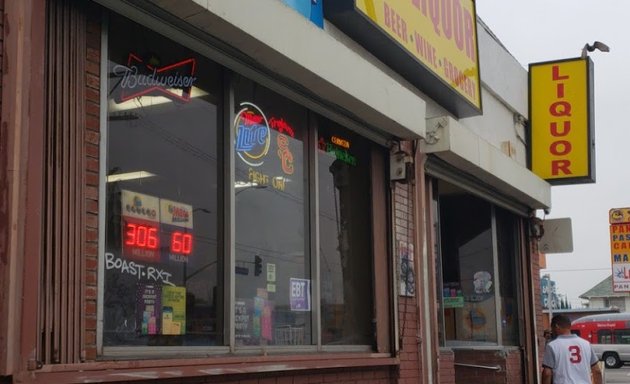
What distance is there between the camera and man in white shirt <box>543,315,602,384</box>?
7707mm

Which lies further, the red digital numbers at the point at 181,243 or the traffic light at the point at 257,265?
the traffic light at the point at 257,265

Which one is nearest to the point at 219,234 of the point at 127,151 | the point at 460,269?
the point at 127,151

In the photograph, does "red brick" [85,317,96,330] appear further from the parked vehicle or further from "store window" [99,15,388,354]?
the parked vehicle

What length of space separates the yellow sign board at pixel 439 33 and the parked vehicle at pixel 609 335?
103 feet

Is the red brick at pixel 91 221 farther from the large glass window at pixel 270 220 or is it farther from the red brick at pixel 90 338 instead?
the large glass window at pixel 270 220

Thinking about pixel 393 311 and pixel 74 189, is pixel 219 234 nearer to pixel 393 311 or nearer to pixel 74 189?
pixel 74 189

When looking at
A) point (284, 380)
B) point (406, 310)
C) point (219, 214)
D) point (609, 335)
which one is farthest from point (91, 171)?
point (609, 335)

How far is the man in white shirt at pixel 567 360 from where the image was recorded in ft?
25.3

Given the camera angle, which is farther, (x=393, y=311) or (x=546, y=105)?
(x=546, y=105)

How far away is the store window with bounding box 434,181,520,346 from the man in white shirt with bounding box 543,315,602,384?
137 inches

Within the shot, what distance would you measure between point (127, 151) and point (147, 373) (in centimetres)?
133

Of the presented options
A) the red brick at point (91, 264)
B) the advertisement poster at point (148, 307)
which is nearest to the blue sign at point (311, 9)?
the advertisement poster at point (148, 307)

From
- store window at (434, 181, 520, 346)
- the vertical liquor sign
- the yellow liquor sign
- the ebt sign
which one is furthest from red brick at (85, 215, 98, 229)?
the vertical liquor sign

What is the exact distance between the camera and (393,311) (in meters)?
7.97
